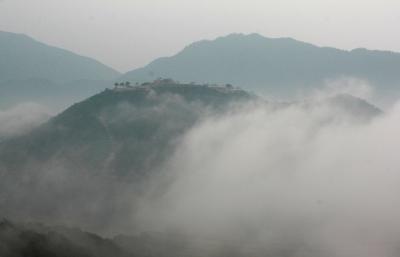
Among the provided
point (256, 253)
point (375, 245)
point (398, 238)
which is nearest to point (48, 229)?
point (256, 253)

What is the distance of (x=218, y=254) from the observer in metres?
164

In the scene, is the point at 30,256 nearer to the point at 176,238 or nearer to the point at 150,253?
the point at 150,253

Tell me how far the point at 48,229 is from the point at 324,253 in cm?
8811

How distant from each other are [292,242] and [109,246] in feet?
262

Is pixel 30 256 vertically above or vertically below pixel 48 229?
below

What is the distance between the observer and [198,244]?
582 feet

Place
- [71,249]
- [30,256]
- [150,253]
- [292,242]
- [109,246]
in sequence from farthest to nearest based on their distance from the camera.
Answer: [292,242] → [150,253] → [109,246] → [71,249] → [30,256]

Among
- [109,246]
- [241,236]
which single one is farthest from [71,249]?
[241,236]

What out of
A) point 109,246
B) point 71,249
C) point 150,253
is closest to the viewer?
point 71,249

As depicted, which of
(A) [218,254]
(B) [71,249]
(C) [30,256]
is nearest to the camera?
(C) [30,256]

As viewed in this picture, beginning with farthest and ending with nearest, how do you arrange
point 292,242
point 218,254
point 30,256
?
point 292,242 < point 218,254 < point 30,256

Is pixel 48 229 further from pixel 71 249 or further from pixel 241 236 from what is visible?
pixel 241 236

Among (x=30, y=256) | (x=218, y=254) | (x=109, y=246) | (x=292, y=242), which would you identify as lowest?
(x=30, y=256)

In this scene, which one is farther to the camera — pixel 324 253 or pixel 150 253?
pixel 324 253
